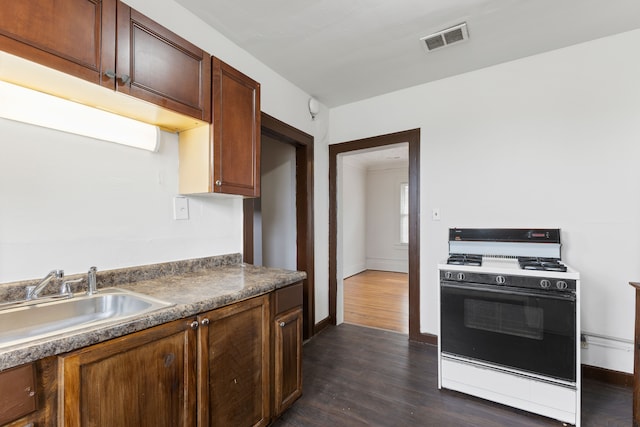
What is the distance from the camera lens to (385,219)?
6.86 meters

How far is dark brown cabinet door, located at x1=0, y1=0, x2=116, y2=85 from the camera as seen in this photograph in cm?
99

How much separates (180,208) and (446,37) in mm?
2212

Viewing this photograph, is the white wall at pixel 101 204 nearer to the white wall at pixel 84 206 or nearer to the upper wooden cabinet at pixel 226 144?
the white wall at pixel 84 206

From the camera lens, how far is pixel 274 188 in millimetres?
3453

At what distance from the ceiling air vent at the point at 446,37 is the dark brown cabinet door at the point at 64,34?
6.40 ft

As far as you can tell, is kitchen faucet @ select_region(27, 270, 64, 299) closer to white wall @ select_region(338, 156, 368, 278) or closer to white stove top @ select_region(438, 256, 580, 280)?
white stove top @ select_region(438, 256, 580, 280)

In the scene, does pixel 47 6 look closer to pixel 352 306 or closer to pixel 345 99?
pixel 345 99

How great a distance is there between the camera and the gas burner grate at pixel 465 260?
2.08 m

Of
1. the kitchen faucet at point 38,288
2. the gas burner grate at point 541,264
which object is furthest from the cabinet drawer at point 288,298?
the gas burner grate at point 541,264

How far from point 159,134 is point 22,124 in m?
0.57

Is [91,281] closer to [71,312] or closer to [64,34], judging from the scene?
[71,312]

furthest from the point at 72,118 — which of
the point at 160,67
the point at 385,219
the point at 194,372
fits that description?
the point at 385,219

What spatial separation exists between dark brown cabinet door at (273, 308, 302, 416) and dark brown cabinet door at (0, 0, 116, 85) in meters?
1.49

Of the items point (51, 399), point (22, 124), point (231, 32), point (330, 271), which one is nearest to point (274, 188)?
point (330, 271)
